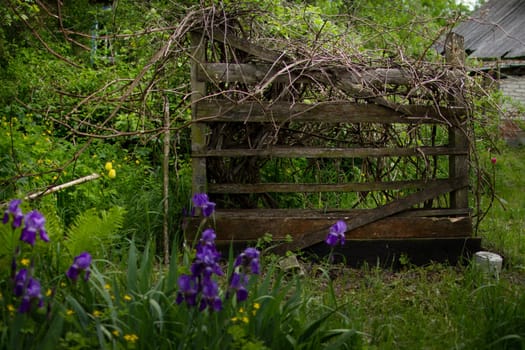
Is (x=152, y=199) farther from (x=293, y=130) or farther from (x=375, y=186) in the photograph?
(x=375, y=186)

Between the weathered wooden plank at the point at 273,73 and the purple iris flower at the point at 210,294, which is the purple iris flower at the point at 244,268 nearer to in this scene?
the purple iris flower at the point at 210,294

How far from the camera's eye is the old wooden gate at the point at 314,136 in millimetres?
4832

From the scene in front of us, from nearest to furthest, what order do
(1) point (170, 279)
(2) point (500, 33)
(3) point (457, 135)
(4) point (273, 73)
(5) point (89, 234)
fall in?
(1) point (170, 279) → (5) point (89, 234) → (4) point (273, 73) → (3) point (457, 135) → (2) point (500, 33)

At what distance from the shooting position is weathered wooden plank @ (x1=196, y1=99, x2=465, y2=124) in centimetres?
481

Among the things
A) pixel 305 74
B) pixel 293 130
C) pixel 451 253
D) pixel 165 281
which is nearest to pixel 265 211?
pixel 293 130

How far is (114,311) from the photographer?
8.56ft

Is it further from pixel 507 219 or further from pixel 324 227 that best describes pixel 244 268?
pixel 507 219

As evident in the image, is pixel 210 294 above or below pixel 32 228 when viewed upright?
below

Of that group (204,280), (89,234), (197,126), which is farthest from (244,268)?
(197,126)

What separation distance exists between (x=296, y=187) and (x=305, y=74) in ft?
2.84

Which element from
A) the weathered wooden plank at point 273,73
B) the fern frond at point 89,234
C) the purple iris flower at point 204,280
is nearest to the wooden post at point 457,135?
the weathered wooden plank at point 273,73

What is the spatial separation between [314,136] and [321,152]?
488mm

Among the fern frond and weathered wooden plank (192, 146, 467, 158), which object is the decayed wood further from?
the fern frond

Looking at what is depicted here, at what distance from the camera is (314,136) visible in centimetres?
548
